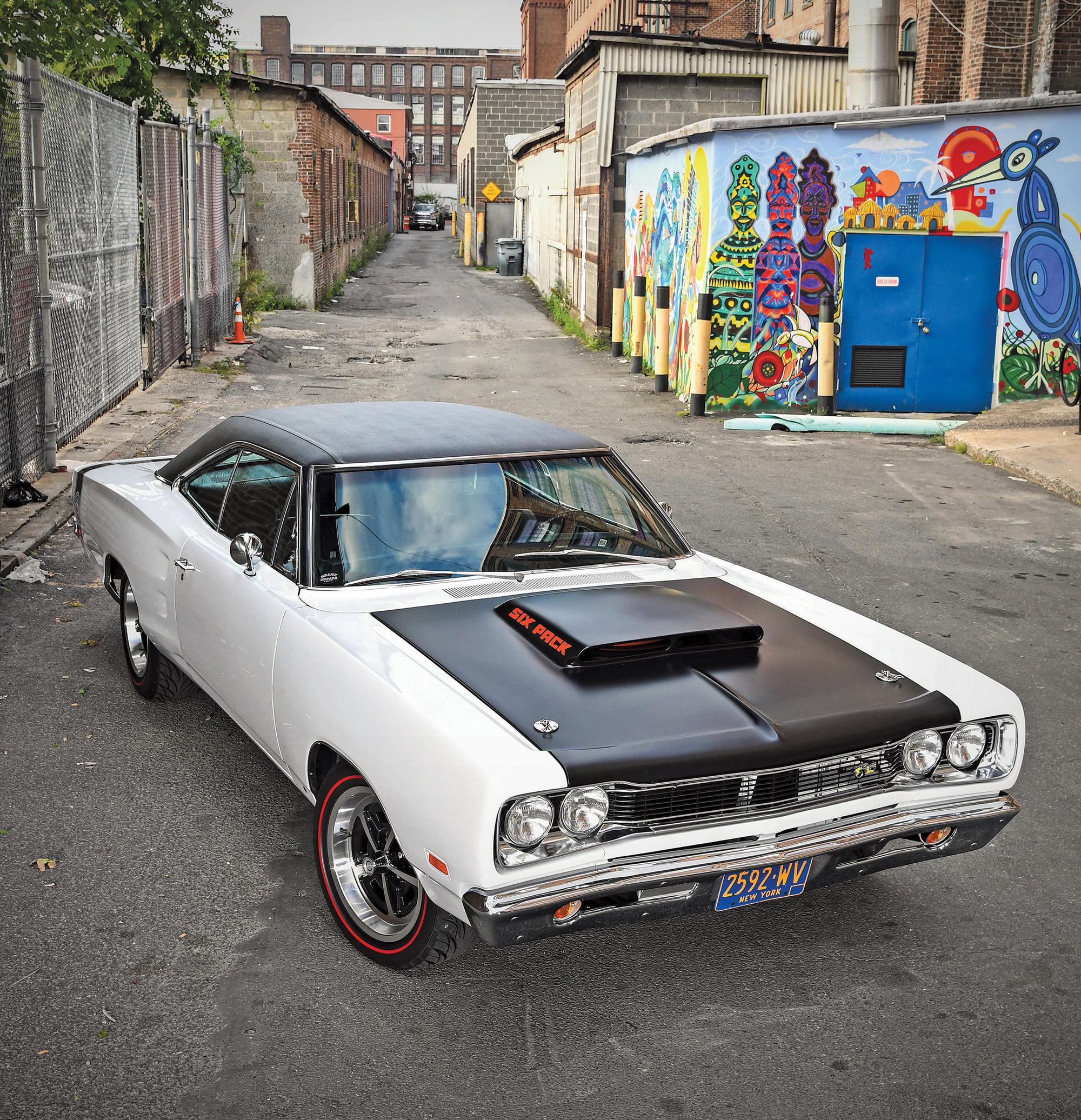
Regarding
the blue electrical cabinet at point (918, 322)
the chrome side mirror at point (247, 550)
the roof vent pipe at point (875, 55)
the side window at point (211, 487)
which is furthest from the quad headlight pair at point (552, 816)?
the roof vent pipe at point (875, 55)

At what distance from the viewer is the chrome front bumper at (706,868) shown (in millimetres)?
3254

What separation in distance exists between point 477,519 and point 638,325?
619 inches

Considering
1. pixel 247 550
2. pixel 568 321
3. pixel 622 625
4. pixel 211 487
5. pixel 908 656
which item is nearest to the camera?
pixel 622 625

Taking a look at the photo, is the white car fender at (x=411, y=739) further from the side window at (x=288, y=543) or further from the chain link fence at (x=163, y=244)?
the chain link fence at (x=163, y=244)

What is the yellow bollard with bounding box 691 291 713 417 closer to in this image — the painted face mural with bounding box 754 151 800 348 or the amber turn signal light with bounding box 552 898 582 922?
the painted face mural with bounding box 754 151 800 348

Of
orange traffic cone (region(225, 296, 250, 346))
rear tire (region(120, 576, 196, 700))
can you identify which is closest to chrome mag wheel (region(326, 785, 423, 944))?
rear tire (region(120, 576, 196, 700))

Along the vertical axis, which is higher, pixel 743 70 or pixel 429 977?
pixel 743 70

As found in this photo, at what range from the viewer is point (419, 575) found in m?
4.46

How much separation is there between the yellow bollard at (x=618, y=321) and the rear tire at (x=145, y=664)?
16.0 meters

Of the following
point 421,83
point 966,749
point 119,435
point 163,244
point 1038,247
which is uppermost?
point 421,83

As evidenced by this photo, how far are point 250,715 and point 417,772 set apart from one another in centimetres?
132

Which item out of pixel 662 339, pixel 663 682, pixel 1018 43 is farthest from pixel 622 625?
pixel 1018 43

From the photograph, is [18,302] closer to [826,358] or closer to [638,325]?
[826,358]

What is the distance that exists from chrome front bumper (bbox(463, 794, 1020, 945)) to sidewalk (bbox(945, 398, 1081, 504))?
8104 mm
